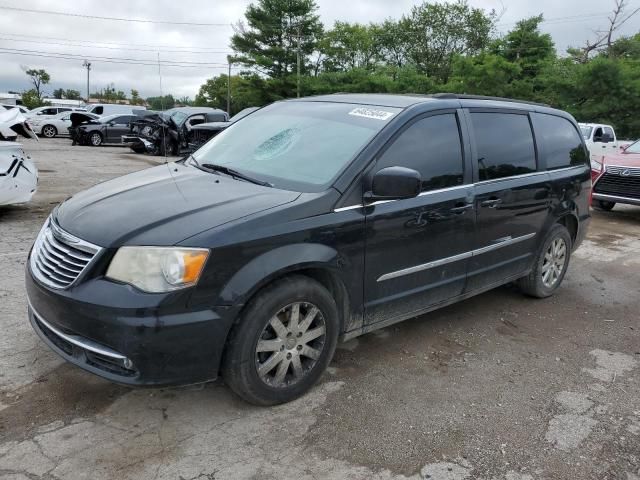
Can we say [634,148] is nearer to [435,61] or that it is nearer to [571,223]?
[571,223]

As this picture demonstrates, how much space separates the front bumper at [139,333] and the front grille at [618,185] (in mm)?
9023

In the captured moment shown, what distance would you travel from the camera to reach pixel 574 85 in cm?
2567

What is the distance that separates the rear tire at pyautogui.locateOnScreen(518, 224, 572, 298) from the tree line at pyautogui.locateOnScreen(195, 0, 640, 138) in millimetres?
Answer: 15921

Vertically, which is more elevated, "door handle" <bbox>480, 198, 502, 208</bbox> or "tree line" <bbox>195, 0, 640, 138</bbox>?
"tree line" <bbox>195, 0, 640, 138</bbox>

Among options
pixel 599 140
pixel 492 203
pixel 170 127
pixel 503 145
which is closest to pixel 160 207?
pixel 492 203

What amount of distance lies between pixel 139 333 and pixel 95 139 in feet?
75.5

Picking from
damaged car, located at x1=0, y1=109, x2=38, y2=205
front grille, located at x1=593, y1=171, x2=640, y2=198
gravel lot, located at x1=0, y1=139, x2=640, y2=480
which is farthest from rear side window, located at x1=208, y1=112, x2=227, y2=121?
gravel lot, located at x1=0, y1=139, x2=640, y2=480

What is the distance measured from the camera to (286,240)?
2.83 meters

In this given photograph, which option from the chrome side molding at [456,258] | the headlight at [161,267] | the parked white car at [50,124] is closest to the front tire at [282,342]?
the headlight at [161,267]

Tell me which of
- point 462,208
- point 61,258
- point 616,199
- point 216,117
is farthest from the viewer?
point 216,117

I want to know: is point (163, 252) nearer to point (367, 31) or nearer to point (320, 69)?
point (320, 69)

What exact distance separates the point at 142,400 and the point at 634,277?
5.49m

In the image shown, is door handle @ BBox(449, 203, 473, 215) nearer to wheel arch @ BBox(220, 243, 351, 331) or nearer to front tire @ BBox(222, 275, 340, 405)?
wheel arch @ BBox(220, 243, 351, 331)

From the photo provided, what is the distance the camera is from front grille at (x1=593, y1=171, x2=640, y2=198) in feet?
30.8
